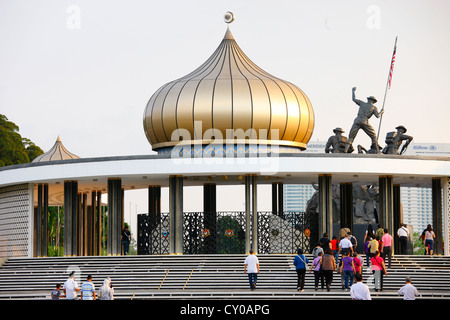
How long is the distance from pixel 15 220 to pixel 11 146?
24.3 metres

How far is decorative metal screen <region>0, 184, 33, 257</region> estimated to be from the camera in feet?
118

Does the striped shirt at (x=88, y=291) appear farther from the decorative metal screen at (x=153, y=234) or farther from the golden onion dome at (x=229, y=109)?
the golden onion dome at (x=229, y=109)

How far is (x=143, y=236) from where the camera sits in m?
35.8

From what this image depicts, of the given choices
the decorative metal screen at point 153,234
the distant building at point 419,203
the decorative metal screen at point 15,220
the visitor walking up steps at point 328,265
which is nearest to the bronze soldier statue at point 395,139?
the decorative metal screen at point 153,234

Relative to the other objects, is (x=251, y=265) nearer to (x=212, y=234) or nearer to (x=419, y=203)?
(x=212, y=234)

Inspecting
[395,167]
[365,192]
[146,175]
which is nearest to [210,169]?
[146,175]

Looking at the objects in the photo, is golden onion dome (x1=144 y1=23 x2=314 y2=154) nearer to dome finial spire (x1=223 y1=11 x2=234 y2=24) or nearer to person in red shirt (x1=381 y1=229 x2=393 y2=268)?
dome finial spire (x1=223 y1=11 x2=234 y2=24)

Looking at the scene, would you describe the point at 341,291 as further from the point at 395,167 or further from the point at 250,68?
the point at 250,68

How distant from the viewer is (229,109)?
118 feet

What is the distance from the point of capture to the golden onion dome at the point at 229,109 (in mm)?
36156

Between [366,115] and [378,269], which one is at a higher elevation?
[366,115]

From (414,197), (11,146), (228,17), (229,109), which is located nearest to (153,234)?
(229,109)
